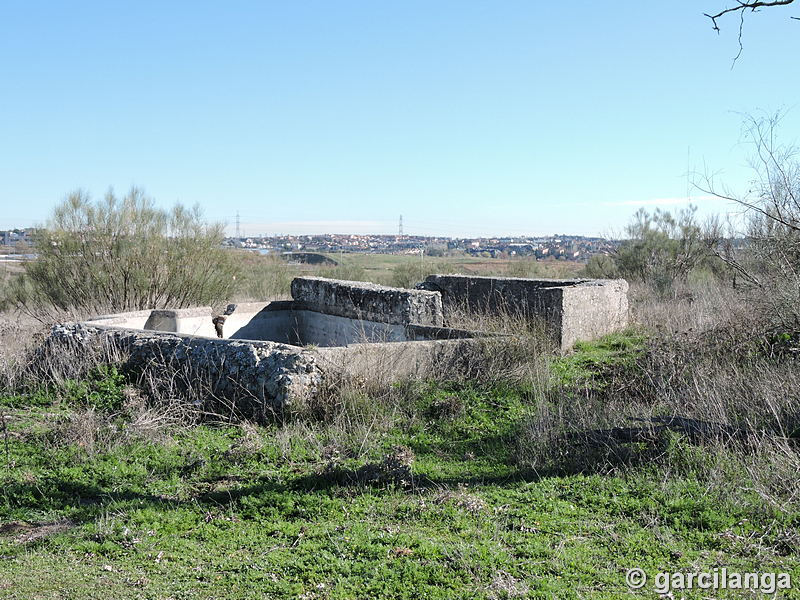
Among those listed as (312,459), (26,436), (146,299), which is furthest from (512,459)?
(146,299)

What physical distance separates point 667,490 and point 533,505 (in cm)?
96

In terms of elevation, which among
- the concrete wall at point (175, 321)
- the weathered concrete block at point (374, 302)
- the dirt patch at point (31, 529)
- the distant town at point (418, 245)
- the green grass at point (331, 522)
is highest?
the distant town at point (418, 245)

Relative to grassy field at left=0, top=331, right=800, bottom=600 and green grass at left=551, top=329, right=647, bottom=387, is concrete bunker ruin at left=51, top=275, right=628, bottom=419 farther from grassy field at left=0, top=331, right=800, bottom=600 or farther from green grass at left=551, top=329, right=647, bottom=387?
grassy field at left=0, top=331, right=800, bottom=600

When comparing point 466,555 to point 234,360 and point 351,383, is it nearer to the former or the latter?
point 351,383

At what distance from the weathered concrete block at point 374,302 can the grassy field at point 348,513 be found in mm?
4394

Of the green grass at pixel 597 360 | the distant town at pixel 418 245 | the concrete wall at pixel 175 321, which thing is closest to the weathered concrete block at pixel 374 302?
the concrete wall at pixel 175 321

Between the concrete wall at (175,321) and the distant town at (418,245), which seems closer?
the concrete wall at (175,321)

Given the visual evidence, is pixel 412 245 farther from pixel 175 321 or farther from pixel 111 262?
pixel 175 321

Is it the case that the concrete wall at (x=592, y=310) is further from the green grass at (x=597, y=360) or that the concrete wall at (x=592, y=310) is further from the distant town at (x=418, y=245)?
the distant town at (x=418, y=245)

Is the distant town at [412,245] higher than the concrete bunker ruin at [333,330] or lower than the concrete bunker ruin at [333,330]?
higher

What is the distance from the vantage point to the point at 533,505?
4.66 m

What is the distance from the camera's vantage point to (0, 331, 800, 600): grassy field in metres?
3.65

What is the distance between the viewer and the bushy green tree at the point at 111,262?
55.8 ft

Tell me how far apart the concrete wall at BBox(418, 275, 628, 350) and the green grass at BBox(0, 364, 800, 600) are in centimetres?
514
